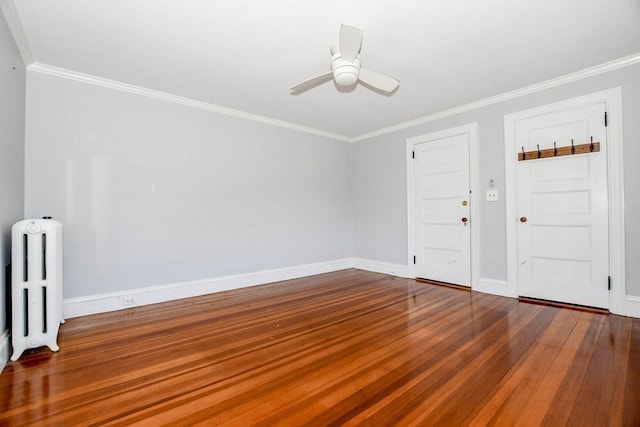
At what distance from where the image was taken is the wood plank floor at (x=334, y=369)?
4.94 ft

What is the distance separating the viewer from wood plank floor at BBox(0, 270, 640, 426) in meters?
1.51

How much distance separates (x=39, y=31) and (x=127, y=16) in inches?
32.7

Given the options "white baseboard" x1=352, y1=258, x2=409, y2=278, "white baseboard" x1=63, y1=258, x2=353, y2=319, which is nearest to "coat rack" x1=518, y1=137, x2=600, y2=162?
"white baseboard" x1=352, y1=258, x2=409, y2=278

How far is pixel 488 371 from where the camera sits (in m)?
1.89

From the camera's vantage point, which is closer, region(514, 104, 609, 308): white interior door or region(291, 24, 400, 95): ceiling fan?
region(291, 24, 400, 95): ceiling fan

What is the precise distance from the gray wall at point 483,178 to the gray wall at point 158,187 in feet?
3.48

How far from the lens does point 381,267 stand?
5062 mm

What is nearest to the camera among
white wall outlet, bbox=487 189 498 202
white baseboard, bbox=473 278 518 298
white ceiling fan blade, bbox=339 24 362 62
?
white ceiling fan blade, bbox=339 24 362 62

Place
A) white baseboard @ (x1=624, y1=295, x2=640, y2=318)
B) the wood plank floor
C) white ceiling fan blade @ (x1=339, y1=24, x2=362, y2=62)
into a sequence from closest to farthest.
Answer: the wood plank floor → white ceiling fan blade @ (x1=339, y1=24, x2=362, y2=62) → white baseboard @ (x1=624, y1=295, x2=640, y2=318)

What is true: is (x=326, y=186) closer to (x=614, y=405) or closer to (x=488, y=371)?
(x=488, y=371)

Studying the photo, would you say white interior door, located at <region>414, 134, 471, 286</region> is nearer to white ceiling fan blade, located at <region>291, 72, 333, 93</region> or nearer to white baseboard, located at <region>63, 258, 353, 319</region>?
white baseboard, located at <region>63, 258, 353, 319</region>

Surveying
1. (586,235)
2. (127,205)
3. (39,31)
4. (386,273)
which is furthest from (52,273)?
(586,235)

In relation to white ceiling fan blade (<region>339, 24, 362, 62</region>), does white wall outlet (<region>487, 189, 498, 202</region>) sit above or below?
below

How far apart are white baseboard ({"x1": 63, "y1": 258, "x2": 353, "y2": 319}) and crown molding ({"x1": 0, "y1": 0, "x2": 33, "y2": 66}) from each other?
2.30m
